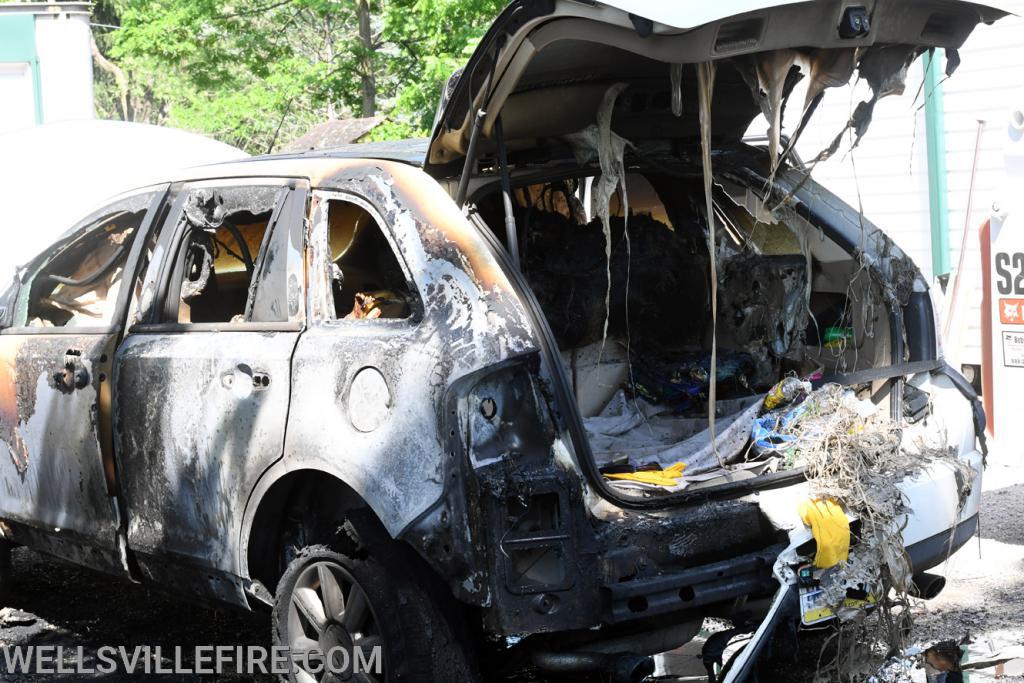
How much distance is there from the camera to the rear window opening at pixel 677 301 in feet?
15.7

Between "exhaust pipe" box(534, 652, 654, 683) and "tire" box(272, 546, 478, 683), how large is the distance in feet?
0.82

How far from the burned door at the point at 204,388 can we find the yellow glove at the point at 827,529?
1638 millimetres

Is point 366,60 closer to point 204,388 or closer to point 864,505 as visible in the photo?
point 204,388

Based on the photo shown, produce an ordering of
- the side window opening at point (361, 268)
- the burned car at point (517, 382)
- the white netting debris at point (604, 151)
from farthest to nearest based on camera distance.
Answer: the white netting debris at point (604, 151) → the side window opening at point (361, 268) → the burned car at point (517, 382)

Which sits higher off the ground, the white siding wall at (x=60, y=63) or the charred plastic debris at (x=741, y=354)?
the white siding wall at (x=60, y=63)

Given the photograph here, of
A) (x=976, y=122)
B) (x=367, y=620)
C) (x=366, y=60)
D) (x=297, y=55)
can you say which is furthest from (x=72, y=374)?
(x=297, y=55)

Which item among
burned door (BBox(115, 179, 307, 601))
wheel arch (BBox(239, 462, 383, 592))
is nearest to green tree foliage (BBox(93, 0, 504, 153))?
burned door (BBox(115, 179, 307, 601))

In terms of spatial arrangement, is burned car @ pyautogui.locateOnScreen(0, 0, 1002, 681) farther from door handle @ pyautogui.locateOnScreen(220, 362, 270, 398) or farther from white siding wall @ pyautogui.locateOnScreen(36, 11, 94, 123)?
white siding wall @ pyautogui.locateOnScreen(36, 11, 94, 123)

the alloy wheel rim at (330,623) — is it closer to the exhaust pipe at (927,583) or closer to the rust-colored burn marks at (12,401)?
the rust-colored burn marks at (12,401)

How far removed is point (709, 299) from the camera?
5414 mm

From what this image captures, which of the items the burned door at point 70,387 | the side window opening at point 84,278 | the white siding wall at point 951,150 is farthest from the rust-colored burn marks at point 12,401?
the white siding wall at point 951,150

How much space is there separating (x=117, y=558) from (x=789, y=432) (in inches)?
98.5

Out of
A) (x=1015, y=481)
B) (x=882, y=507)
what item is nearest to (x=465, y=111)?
(x=882, y=507)

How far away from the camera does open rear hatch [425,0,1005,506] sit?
3406mm
